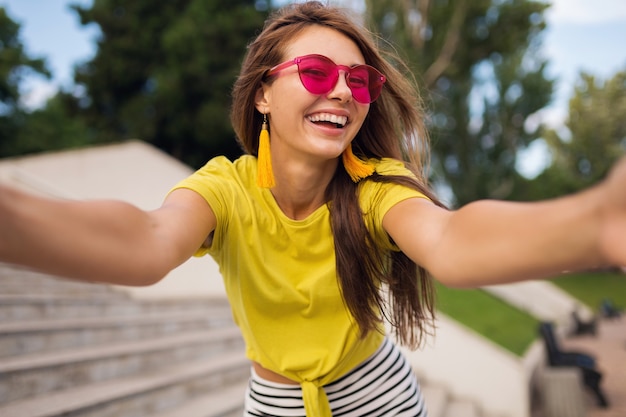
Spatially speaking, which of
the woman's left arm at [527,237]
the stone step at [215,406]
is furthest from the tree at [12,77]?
the woman's left arm at [527,237]

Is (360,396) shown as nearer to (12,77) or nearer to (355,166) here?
(355,166)

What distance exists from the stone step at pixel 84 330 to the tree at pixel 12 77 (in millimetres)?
8249

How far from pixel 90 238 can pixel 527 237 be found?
0.78 metres

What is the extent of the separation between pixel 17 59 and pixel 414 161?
1232 cm

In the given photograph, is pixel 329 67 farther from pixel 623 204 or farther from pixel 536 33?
pixel 536 33

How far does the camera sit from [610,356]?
12.2m

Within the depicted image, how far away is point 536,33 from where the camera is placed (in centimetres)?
2055

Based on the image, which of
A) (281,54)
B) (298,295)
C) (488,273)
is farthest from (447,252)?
(281,54)

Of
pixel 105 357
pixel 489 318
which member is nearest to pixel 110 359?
pixel 105 357

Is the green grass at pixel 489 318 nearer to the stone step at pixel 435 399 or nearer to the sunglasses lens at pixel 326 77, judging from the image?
the stone step at pixel 435 399

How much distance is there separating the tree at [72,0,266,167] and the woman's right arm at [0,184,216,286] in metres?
Result: 14.4

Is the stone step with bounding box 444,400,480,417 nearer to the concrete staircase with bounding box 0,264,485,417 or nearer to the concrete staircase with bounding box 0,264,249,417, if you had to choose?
the concrete staircase with bounding box 0,264,485,417

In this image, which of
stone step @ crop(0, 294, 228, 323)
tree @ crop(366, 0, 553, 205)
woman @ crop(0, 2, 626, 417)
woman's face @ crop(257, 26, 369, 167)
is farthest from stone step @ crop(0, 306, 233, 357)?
tree @ crop(366, 0, 553, 205)

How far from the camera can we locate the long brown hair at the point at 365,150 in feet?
6.06
